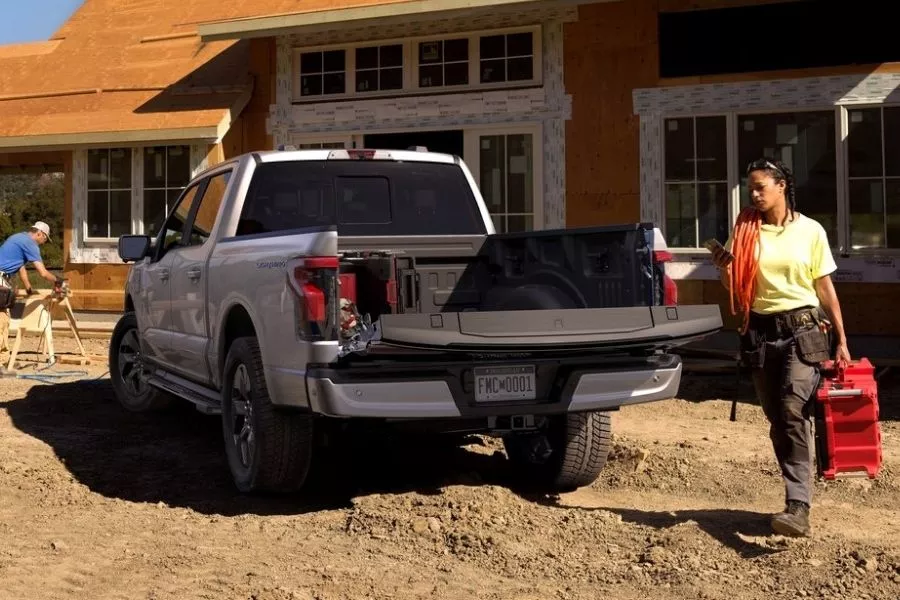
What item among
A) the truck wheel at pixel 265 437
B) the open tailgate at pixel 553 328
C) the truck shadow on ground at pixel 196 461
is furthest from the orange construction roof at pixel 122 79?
the open tailgate at pixel 553 328

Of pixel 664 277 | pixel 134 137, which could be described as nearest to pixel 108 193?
pixel 134 137

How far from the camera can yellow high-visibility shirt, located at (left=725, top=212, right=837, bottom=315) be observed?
569 cm

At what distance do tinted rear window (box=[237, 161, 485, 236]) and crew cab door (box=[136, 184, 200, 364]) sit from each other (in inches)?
39.7

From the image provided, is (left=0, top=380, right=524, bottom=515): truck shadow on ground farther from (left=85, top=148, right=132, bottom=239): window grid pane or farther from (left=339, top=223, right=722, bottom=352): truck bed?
(left=85, top=148, right=132, bottom=239): window grid pane

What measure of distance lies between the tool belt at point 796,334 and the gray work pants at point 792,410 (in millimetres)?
29

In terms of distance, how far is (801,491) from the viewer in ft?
18.5

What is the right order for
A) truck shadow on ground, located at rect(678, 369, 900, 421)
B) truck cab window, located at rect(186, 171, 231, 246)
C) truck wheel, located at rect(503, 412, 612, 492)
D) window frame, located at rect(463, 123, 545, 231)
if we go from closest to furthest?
truck wheel, located at rect(503, 412, 612, 492)
truck cab window, located at rect(186, 171, 231, 246)
truck shadow on ground, located at rect(678, 369, 900, 421)
window frame, located at rect(463, 123, 545, 231)

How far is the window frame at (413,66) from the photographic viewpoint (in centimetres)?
1466

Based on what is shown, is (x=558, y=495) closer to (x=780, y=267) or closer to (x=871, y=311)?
(x=780, y=267)

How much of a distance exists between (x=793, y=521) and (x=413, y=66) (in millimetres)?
10842

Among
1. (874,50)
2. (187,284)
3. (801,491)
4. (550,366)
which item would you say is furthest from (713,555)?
(874,50)

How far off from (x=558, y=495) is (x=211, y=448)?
2.76 m

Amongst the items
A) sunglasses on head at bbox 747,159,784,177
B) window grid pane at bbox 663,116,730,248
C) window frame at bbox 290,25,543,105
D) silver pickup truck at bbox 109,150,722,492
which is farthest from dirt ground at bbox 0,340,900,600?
window frame at bbox 290,25,543,105

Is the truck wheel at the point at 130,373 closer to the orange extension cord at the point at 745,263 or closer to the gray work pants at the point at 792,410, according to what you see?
the orange extension cord at the point at 745,263
